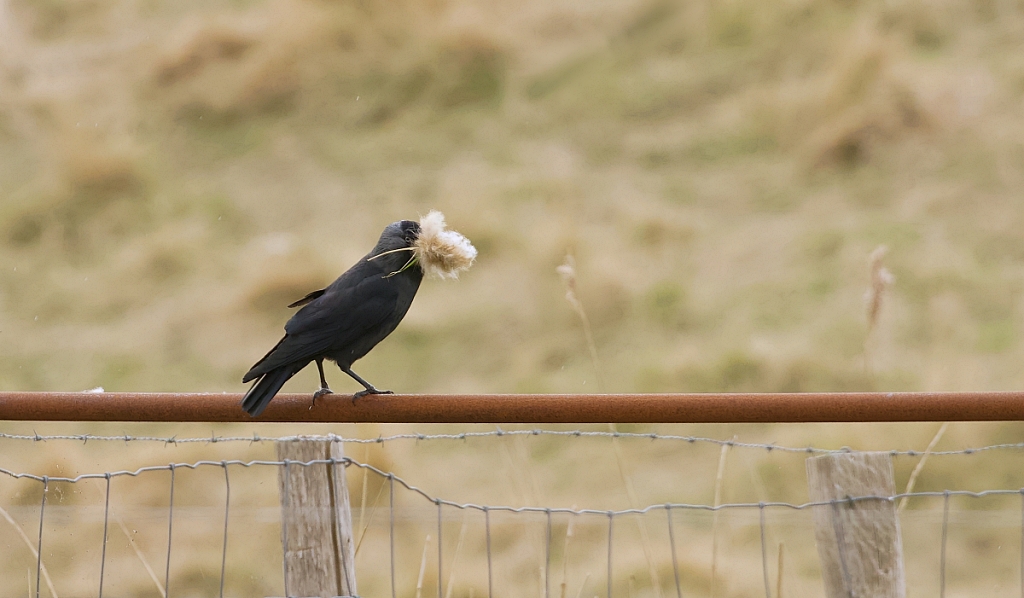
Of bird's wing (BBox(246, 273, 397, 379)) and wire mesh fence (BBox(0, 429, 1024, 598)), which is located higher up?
bird's wing (BBox(246, 273, 397, 379))

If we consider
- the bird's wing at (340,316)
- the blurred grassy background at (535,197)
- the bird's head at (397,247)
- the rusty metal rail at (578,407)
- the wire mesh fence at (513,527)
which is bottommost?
the wire mesh fence at (513,527)

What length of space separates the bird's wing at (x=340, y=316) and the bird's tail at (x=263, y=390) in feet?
0.41

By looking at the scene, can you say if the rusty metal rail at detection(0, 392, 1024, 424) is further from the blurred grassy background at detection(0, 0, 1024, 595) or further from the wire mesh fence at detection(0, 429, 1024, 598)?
the blurred grassy background at detection(0, 0, 1024, 595)

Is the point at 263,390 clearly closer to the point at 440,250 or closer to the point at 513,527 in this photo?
the point at 440,250

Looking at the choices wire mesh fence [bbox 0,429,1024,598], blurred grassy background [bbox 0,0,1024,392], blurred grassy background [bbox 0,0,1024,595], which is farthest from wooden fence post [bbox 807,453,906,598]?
blurred grassy background [bbox 0,0,1024,392]

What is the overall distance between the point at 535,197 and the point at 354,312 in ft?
15.5

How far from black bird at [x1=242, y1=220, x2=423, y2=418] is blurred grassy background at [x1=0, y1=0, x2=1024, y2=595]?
2128 millimetres

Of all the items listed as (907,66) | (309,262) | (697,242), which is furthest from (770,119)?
(309,262)

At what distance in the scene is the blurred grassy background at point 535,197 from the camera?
5246 mm

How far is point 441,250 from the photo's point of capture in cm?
186

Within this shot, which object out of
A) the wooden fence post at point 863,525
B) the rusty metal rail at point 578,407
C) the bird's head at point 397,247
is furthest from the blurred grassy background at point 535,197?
the wooden fence post at point 863,525

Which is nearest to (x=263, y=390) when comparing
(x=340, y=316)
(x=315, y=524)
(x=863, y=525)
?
(x=315, y=524)

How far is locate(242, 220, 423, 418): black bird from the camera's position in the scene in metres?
1.97

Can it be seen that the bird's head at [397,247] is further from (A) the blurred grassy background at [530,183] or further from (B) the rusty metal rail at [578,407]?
(A) the blurred grassy background at [530,183]
